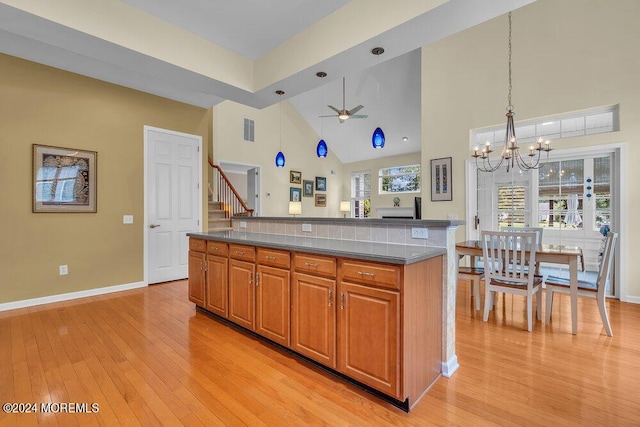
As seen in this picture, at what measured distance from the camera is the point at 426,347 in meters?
1.92

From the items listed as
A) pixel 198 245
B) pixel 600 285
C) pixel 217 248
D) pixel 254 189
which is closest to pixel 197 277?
pixel 198 245

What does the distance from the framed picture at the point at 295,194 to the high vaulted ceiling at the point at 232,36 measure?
507cm

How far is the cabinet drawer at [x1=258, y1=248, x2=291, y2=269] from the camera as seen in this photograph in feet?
7.62

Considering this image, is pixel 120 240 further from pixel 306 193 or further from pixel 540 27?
pixel 540 27

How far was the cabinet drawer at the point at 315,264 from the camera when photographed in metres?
2.02

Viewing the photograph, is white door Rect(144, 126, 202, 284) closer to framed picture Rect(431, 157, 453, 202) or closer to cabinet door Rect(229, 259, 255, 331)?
cabinet door Rect(229, 259, 255, 331)

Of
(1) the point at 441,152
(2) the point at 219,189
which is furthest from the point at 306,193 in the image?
(1) the point at 441,152

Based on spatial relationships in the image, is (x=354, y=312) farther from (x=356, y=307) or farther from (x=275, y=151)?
(x=275, y=151)

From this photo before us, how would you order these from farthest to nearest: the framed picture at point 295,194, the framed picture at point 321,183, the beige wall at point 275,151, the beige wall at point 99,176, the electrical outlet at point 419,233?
the framed picture at point 321,183 < the framed picture at point 295,194 < the beige wall at point 275,151 < the beige wall at point 99,176 < the electrical outlet at point 419,233

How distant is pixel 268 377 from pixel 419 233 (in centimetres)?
151

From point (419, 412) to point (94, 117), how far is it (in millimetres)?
5071

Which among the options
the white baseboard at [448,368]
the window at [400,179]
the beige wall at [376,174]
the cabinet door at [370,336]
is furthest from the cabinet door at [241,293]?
the window at [400,179]

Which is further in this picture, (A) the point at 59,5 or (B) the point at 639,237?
(B) the point at 639,237

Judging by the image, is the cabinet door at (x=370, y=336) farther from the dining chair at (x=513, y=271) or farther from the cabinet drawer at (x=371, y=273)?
the dining chair at (x=513, y=271)
